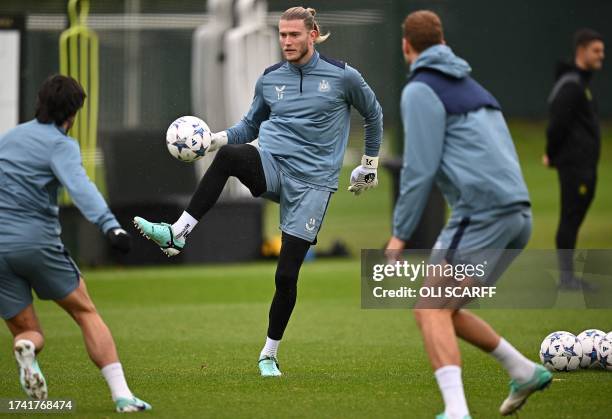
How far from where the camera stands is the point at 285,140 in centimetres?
819

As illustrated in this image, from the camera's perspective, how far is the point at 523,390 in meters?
6.27

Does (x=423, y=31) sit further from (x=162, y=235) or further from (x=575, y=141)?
(x=575, y=141)

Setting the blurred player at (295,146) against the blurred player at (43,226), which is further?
the blurred player at (295,146)

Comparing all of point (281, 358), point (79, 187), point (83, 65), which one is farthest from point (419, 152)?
point (83, 65)

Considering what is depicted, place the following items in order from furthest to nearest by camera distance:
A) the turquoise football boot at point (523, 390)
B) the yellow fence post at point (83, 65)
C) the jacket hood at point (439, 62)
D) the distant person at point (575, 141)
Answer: the yellow fence post at point (83, 65) → the distant person at point (575, 141) → the turquoise football boot at point (523, 390) → the jacket hood at point (439, 62)

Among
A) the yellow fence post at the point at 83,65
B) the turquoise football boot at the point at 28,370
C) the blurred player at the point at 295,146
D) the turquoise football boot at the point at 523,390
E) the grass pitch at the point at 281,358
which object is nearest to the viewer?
the turquoise football boot at the point at 523,390

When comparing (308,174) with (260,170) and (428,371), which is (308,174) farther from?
(428,371)

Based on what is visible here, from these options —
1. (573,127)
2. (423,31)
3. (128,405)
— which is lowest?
(128,405)

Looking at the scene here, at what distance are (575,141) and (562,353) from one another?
5.54m

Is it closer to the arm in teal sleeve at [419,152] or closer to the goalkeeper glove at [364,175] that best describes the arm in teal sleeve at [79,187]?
the arm in teal sleeve at [419,152]

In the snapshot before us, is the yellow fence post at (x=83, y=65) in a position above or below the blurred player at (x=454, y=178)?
below

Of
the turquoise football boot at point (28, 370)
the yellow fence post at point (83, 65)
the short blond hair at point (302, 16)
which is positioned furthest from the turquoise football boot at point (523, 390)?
the yellow fence post at point (83, 65)

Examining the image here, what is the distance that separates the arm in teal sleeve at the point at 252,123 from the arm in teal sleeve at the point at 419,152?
261 centimetres

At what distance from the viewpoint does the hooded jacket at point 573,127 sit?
43.3 ft
